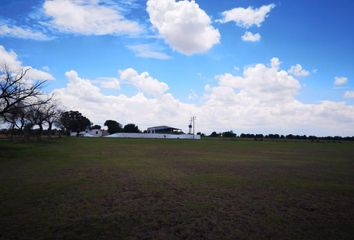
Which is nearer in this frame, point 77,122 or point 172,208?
point 172,208

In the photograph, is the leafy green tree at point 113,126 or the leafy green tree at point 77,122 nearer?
the leafy green tree at point 77,122

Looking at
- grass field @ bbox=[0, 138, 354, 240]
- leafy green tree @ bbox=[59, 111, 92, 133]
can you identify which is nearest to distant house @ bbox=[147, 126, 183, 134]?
leafy green tree @ bbox=[59, 111, 92, 133]

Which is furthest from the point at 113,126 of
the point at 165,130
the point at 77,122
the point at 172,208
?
the point at 172,208

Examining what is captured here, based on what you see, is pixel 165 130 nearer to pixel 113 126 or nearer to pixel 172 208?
pixel 113 126

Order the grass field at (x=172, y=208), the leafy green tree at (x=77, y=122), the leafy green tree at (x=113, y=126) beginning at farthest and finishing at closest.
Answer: the leafy green tree at (x=113, y=126), the leafy green tree at (x=77, y=122), the grass field at (x=172, y=208)

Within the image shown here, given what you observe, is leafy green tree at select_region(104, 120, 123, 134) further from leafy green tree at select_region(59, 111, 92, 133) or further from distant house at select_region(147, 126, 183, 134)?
distant house at select_region(147, 126, 183, 134)

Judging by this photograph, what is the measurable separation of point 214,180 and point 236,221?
5.22 meters

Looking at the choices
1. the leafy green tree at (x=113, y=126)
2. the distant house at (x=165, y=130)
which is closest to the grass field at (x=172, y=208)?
the distant house at (x=165, y=130)

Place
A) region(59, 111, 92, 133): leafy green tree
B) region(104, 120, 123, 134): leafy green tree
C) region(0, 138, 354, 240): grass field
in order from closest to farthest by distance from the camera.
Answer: region(0, 138, 354, 240): grass field
region(59, 111, 92, 133): leafy green tree
region(104, 120, 123, 134): leafy green tree

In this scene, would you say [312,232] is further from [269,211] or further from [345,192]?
[345,192]

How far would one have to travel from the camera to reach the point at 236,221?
19.7 ft

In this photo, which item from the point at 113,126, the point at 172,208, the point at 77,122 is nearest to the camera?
the point at 172,208

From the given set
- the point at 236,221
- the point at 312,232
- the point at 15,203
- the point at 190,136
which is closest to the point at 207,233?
the point at 236,221

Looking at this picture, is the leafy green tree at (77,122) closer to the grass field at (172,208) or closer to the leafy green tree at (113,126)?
the leafy green tree at (113,126)
